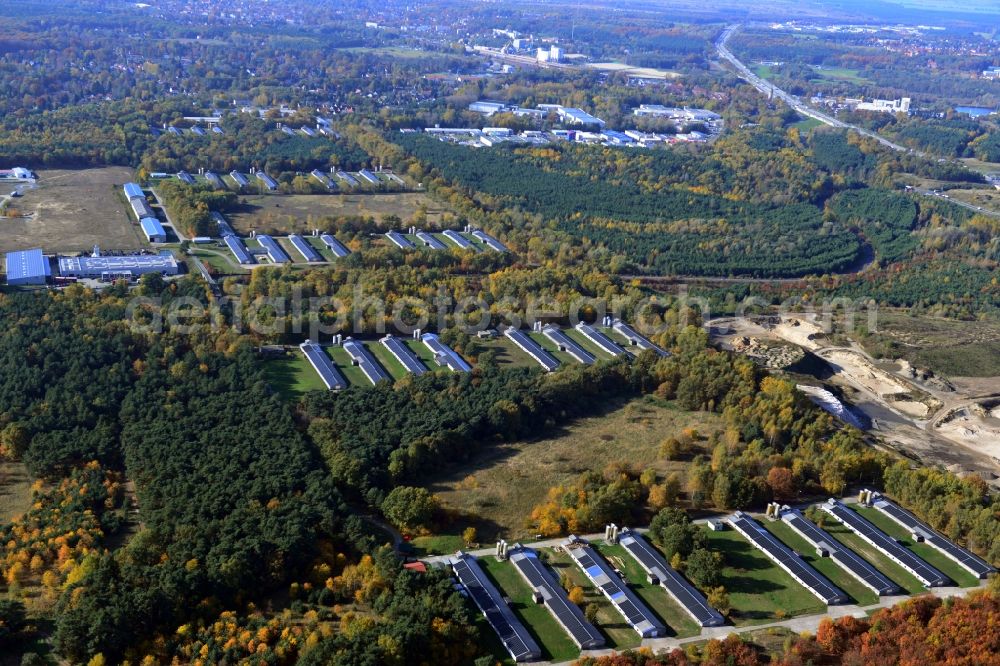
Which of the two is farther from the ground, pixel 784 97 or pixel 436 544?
pixel 784 97

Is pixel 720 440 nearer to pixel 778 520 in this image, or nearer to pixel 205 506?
pixel 778 520

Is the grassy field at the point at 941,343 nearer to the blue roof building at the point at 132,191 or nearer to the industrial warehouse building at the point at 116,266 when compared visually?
the industrial warehouse building at the point at 116,266

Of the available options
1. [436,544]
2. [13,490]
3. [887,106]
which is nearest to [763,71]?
[887,106]

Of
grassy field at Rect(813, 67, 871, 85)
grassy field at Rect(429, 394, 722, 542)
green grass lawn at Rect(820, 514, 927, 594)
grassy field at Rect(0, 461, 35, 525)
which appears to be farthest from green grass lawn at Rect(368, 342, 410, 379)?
grassy field at Rect(813, 67, 871, 85)

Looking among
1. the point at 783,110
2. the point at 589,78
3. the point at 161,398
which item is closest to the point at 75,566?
the point at 161,398

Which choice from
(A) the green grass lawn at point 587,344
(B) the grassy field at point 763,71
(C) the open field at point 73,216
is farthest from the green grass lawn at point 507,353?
(B) the grassy field at point 763,71

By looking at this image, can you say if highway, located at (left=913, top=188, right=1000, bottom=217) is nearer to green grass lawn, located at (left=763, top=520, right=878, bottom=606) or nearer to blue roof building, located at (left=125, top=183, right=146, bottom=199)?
green grass lawn, located at (left=763, top=520, right=878, bottom=606)

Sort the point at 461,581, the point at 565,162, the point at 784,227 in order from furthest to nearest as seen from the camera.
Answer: the point at 565,162
the point at 784,227
the point at 461,581

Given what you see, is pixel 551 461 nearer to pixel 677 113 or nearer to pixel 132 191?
pixel 132 191
